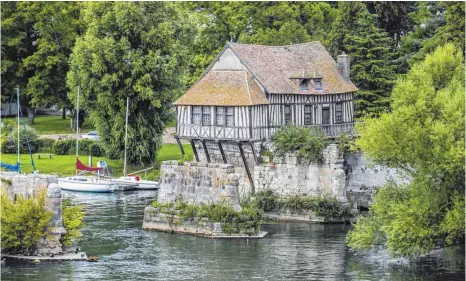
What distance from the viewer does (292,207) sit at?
58562 millimetres

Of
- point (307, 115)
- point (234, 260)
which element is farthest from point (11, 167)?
point (234, 260)

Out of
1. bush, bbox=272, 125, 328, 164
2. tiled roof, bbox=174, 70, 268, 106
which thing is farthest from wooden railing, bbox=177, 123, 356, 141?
tiled roof, bbox=174, 70, 268, 106

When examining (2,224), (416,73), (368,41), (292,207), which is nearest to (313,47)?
(368,41)

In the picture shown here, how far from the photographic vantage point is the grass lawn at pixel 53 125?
8694 cm

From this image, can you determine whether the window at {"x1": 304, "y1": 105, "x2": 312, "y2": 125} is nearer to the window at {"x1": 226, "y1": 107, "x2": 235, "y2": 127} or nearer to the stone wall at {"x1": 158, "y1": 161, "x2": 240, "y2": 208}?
the window at {"x1": 226, "y1": 107, "x2": 235, "y2": 127}

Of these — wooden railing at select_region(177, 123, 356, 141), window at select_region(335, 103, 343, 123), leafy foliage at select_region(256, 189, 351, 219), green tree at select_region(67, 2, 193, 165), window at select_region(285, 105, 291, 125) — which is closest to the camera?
leafy foliage at select_region(256, 189, 351, 219)

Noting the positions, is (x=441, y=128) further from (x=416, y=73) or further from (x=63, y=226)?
(x=63, y=226)

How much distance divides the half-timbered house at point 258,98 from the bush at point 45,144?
18695 mm

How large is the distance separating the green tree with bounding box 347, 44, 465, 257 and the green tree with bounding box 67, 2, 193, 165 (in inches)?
1090

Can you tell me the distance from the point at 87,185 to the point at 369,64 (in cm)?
1741

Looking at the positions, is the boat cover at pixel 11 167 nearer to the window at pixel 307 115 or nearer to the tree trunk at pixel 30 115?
the window at pixel 307 115

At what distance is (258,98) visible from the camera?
60906mm

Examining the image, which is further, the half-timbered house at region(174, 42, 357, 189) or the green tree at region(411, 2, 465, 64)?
the green tree at region(411, 2, 465, 64)

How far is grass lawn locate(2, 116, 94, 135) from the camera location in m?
86.9
